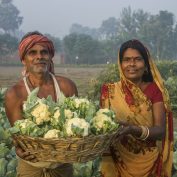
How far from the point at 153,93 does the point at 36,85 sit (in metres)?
0.75

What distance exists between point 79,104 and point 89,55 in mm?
44485

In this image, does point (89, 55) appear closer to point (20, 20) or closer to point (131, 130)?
point (131, 130)

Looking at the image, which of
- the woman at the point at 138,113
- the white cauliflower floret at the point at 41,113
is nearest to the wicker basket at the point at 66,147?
the white cauliflower floret at the point at 41,113

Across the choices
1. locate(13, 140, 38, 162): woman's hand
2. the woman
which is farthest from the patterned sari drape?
locate(13, 140, 38, 162): woman's hand

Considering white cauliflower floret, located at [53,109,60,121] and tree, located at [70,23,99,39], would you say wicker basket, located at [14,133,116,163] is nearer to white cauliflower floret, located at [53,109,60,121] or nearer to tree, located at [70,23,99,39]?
white cauliflower floret, located at [53,109,60,121]

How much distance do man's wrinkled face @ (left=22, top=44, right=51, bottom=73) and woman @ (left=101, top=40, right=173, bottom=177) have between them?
48cm

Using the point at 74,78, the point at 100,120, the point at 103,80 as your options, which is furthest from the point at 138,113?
the point at 74,78

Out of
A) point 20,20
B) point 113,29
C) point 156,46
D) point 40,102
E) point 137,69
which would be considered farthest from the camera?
point 113,29

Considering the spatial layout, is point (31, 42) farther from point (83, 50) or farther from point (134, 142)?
point (83, 50)

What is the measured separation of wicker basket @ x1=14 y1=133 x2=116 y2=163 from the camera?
1.92m

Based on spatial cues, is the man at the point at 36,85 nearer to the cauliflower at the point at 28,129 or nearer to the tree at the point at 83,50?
the cauliflower at the point at 28,129

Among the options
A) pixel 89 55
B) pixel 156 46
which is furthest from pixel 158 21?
pixel 89 55

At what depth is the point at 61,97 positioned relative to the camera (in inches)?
90.0

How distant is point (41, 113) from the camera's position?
2.09 meters
